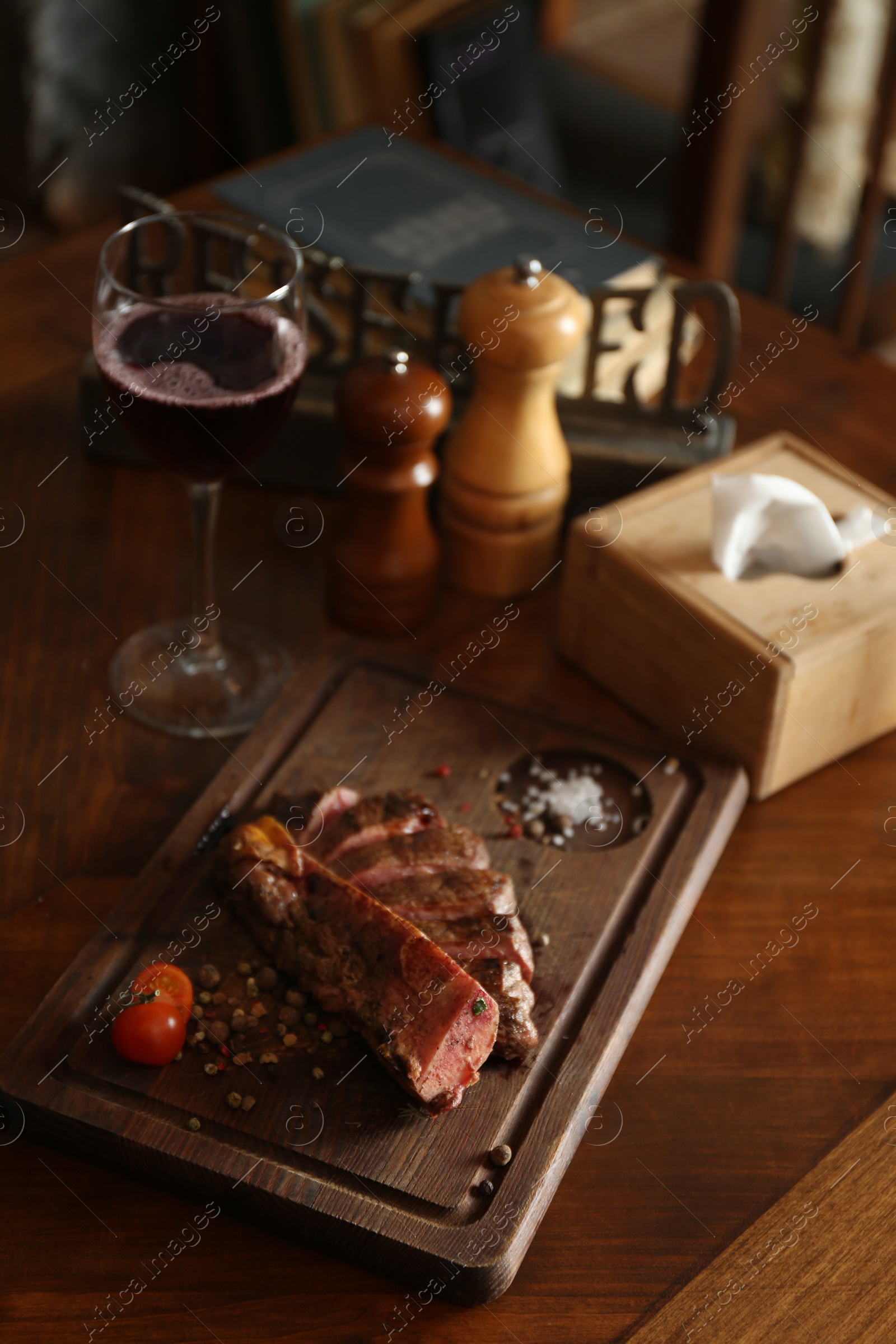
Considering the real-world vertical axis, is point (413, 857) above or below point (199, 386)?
below

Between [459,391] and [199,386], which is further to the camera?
[459,391]

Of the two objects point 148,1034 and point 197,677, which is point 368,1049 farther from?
point 197,677

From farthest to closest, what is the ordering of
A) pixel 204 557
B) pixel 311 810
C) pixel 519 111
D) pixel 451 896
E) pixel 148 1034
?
1. pixel 519 111
2. pixel 204 557
3. pixel 311 810
4. pixel 451 896
5. pixel 148 1034

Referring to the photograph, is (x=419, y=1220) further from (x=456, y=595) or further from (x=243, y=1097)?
(x=456, y=595)

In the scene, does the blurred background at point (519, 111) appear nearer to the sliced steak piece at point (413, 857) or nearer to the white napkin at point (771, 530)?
the white napkin at point (771, 530)

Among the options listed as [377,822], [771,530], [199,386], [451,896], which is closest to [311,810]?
[377,822]

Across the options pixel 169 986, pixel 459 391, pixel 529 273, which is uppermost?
pixel 529 273
